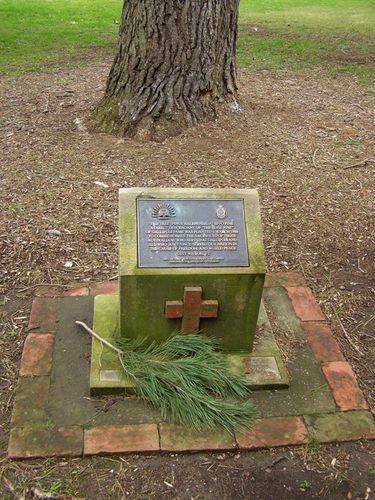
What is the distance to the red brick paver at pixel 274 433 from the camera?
2.27 metres

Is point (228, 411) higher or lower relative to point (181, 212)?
lower

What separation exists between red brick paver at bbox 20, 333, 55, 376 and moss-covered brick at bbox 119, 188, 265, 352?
0.45 metres

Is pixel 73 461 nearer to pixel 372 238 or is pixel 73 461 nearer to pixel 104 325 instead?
pixel 104 325

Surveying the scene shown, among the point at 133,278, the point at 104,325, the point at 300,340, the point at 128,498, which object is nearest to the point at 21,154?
the point at 104,325

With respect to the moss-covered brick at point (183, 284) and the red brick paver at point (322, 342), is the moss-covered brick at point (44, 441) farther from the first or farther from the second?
the red brick paver at point (322, 342)

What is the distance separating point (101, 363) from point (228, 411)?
2.25 feet

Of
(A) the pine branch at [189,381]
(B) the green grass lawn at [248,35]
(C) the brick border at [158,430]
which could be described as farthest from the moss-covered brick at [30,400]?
(B) the green grass lawn at [248,35]

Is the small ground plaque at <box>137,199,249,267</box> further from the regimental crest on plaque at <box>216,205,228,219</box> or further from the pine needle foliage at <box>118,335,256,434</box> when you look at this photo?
the pine needle foliage at <box>118,335,256,434</box>

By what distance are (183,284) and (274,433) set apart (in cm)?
82

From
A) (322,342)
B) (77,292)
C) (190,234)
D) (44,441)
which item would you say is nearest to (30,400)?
(44,441)

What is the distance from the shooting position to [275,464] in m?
2.21

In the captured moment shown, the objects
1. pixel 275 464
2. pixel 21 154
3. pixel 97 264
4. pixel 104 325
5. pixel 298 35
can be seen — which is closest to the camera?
pixel 275 464

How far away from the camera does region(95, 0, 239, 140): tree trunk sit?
A: 4.41 meters

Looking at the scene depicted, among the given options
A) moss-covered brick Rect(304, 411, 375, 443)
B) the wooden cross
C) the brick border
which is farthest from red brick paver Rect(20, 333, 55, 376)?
moss-covered brick Rect(304, 411, 375, 443)
